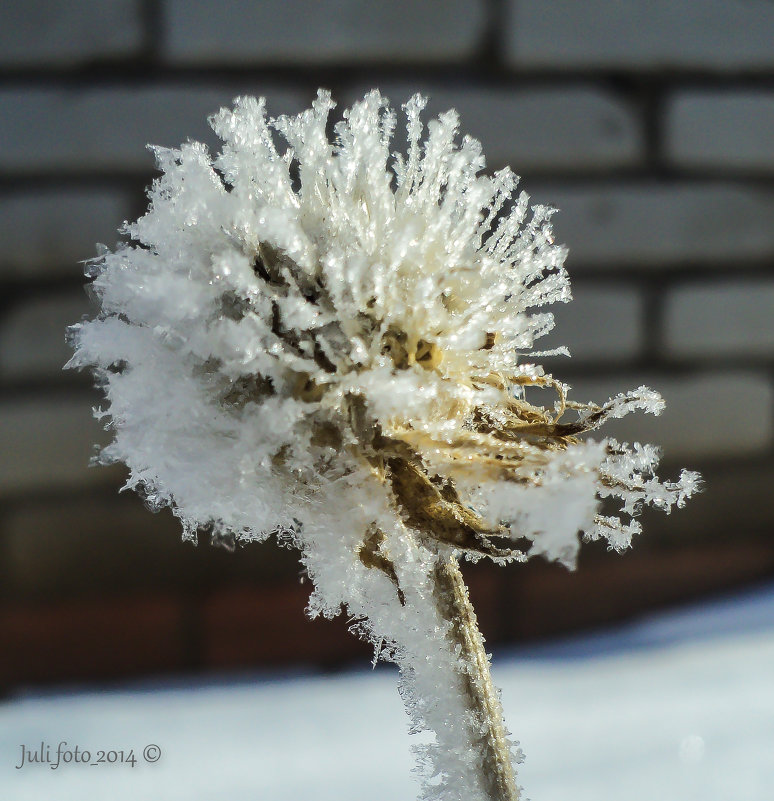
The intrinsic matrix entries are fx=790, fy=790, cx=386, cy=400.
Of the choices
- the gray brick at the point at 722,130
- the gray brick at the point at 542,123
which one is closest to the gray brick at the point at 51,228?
the gray brick at the point at 542,123

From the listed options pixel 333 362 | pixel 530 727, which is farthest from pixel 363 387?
pixel 530 727

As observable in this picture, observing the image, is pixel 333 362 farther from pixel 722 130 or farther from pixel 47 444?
pixel 722 130

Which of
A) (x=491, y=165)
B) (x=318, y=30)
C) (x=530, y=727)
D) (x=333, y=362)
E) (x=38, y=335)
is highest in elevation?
(x=318, y=30)

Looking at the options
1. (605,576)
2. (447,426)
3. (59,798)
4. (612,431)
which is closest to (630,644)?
(605,576)

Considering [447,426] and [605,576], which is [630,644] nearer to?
[605,576]

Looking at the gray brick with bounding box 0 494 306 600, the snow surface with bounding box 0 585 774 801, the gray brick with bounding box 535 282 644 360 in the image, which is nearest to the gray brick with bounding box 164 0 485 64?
the gray brick with bounding box 535 282 644 360

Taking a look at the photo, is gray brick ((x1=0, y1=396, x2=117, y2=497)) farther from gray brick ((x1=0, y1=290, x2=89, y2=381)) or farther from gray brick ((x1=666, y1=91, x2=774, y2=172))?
gray brick ((x1=666, y1=91, x2=774, y2=172))

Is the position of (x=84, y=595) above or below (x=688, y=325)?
below
